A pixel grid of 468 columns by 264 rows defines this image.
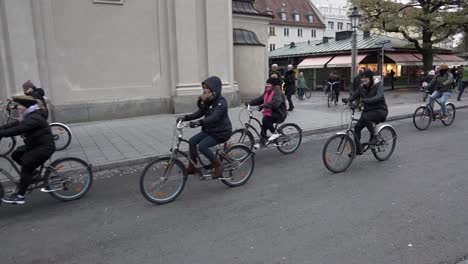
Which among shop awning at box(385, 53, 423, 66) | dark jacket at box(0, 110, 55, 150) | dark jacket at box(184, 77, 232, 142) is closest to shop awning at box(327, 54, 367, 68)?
shop awning at box(385, 53, 423, 66)

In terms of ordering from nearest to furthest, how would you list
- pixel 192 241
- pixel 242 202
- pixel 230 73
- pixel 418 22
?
pixel 192 241 < pixel 242 202 < pixel 230 73 < pixel 418 22

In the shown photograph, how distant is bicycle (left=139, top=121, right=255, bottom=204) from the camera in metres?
4.88

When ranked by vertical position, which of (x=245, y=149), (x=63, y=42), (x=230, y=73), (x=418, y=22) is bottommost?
(x=245, y=149)

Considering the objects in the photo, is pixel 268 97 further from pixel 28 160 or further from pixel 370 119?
pixel 28 160

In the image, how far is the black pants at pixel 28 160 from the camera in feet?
15.5

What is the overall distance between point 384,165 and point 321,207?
250cm

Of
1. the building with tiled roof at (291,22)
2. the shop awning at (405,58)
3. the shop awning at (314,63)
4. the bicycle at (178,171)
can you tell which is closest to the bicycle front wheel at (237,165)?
the bicycle at (178,171)

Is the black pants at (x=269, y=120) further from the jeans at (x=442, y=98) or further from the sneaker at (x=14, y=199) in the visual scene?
the jeans at (x=442, y=98)

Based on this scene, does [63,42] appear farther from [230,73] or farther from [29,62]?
[230,73]

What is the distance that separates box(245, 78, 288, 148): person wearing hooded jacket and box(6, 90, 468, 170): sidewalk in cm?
219

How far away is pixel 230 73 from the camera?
15.0m

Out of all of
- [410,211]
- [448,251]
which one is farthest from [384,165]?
[448,251]

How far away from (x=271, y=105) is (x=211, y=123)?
233cm

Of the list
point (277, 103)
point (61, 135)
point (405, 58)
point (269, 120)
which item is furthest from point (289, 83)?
point (405, 58)
